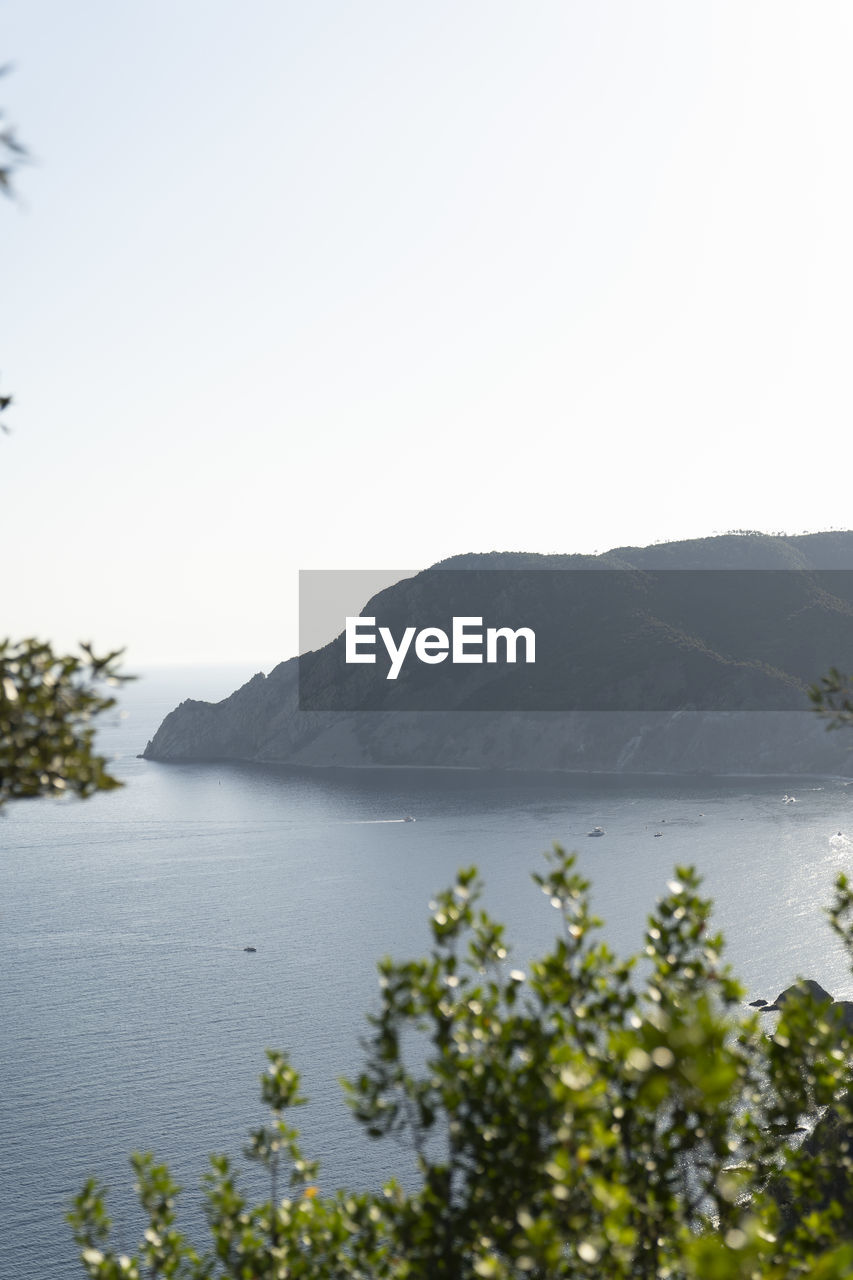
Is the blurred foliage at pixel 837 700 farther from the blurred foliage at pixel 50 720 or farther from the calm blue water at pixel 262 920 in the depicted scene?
the calm blue water at pixel 262 920

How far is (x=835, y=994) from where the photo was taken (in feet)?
268

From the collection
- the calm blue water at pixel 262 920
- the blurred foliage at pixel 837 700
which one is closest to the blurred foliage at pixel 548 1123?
the blurred foliage at pixel 837 700

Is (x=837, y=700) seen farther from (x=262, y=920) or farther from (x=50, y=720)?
(x=262, y=920)

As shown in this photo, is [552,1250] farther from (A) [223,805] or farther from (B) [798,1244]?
(A) [223,805]

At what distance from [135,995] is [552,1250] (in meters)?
84.5

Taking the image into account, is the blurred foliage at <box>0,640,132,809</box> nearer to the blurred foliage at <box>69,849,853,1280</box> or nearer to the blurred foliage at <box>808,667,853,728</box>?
the blurred foliage at <box>69,849,853,1280</box>

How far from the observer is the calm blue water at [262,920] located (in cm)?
5931

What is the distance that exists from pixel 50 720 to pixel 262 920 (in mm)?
102873

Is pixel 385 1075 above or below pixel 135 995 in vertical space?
above

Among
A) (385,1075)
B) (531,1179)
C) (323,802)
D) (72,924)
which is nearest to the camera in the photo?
(531,1179)

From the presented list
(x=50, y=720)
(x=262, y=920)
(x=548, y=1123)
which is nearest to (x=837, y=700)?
(x=548, y=1123)

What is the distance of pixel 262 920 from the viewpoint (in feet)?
349

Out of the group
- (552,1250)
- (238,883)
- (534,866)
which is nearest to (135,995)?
(238,883)

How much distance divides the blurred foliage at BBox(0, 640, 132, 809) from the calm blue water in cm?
1272
